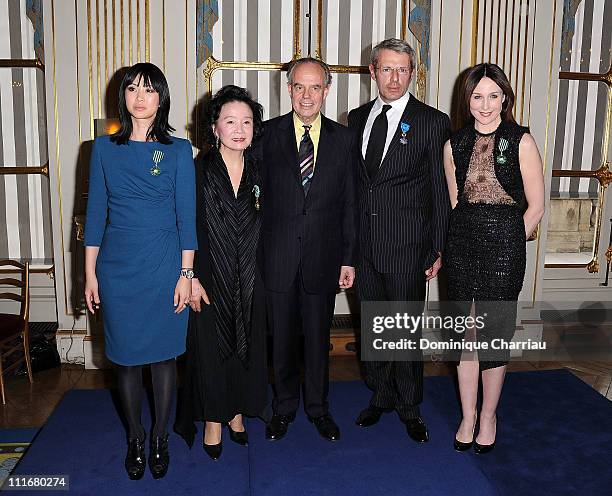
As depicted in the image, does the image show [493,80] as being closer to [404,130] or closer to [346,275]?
[404,130]

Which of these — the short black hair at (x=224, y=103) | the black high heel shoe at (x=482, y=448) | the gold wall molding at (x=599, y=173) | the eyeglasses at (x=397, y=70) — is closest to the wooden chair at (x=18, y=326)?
the short black hair at (x=224, y=103)

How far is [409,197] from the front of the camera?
9.48ft

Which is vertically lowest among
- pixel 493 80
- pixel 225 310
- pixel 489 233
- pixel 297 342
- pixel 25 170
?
pixel 297 342

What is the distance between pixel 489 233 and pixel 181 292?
1321 mm

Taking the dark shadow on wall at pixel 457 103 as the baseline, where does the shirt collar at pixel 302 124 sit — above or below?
below

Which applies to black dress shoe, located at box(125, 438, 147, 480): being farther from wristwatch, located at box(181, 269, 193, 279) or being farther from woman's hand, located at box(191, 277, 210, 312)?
wristwatch, located at box(181, 269, 193, 279)

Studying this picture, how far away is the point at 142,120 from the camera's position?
246cm

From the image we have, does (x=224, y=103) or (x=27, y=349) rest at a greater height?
(x=224, y=103)

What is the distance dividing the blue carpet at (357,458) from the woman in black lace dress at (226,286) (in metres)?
0.22

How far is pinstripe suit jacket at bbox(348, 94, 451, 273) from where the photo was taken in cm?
287

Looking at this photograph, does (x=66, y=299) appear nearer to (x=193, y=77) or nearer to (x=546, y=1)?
(x=193, y=77)

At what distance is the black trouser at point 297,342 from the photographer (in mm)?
2898

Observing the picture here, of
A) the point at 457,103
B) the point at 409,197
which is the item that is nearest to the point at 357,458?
the point at 409,197

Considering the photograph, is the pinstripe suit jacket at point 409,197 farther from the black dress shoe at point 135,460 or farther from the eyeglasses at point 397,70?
the black dress shoe at point 135,460
